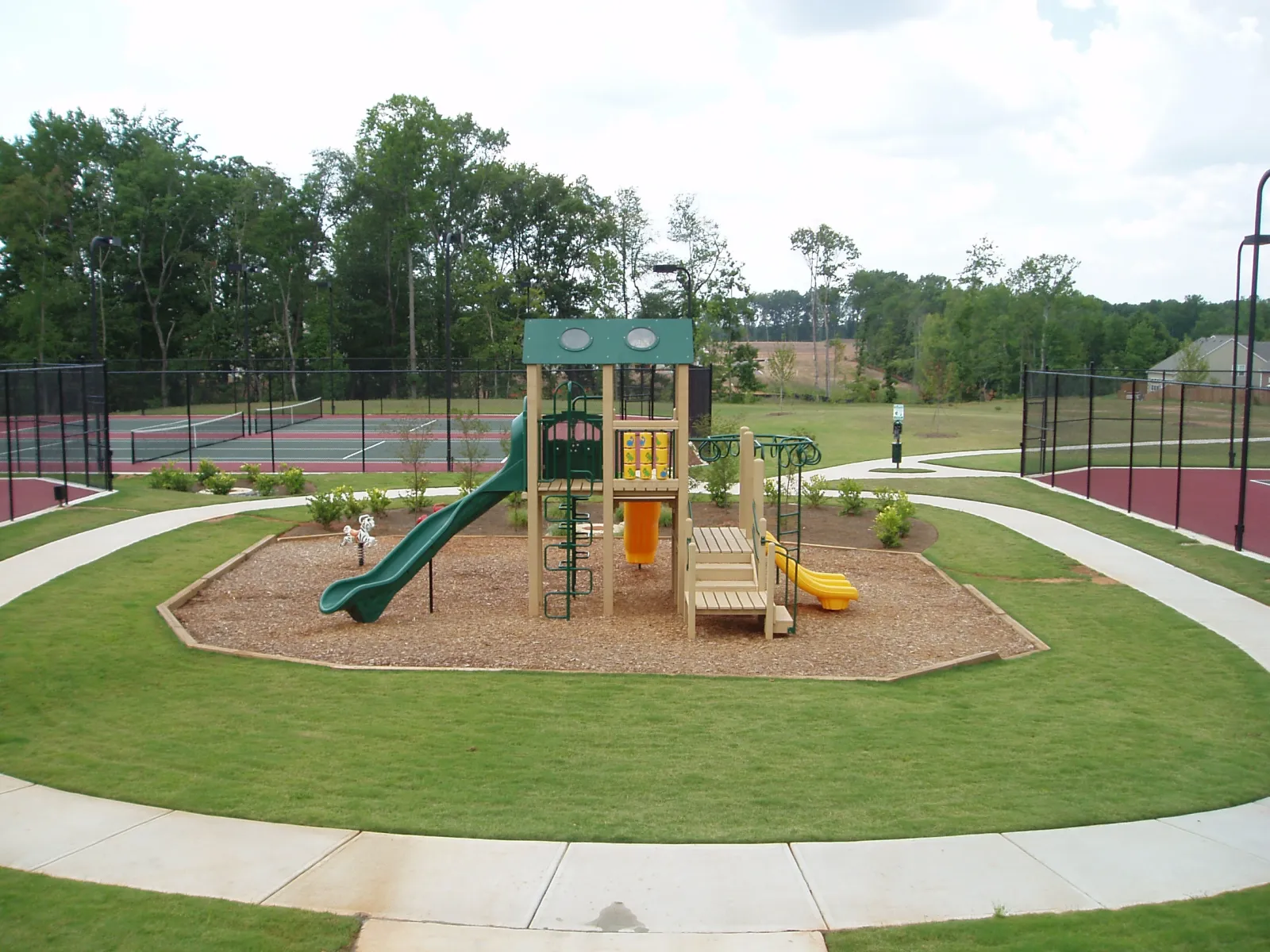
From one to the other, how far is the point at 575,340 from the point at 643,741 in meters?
6.37

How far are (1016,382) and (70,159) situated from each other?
6421 cm

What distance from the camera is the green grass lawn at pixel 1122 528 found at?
49.8ft

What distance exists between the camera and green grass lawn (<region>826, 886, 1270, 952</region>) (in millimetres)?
5270

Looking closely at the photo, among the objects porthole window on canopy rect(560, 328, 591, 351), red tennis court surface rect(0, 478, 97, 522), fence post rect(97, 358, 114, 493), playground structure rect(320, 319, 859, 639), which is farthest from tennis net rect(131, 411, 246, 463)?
porthole window on canopy rect(560, 328, 591, 351)

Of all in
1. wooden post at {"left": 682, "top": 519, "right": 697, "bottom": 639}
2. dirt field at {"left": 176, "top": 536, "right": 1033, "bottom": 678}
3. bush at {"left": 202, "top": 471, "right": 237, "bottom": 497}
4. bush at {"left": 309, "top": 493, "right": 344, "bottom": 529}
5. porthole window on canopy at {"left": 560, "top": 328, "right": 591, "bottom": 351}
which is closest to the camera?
dirt field at {"left": 176, "top": 536, "right": 1033, "bottom": 678}

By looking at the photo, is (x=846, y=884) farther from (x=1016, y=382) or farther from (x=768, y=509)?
(x=1016, y=382)

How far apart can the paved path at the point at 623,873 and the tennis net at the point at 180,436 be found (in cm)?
2653

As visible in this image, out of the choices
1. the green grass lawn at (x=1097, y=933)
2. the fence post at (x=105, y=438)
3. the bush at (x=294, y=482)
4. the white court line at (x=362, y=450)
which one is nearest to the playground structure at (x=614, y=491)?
the green grass lawn at (x=1097, y=933)

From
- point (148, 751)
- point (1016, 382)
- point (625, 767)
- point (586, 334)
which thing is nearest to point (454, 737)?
point (625, 767)

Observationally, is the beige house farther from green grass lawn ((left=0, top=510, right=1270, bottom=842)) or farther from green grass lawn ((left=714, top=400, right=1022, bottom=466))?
green grass lawn ((left=0, top=510, right=1270, bottom=842))

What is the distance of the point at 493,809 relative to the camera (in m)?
7.13

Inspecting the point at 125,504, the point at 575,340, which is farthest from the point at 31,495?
the point at 575,340

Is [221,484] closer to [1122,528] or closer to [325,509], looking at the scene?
[325,509]

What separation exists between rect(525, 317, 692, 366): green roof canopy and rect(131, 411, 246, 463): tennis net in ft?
70.6
